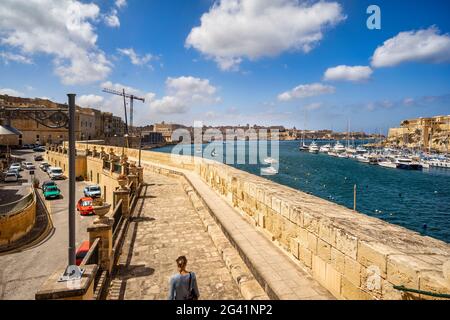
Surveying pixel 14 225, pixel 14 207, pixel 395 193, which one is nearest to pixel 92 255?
pixel 14 225

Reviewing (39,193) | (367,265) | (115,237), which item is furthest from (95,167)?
(367,265)

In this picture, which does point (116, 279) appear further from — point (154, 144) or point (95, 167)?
point (154, 144)

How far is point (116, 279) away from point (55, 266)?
1066 centimetres

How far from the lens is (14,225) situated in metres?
16.2

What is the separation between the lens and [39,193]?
27000mm

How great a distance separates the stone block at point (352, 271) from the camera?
3.11 m

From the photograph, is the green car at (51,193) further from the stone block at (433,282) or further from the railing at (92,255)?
the stone block at (433,282)

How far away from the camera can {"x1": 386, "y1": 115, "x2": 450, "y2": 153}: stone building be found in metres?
83.1

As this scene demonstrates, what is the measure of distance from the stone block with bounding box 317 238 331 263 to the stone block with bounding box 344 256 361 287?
14.5 inches

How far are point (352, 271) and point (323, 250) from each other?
59 cm

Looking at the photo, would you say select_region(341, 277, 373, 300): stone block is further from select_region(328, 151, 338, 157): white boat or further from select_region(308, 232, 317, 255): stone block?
select_region(328, 151, 338, 157): white boat

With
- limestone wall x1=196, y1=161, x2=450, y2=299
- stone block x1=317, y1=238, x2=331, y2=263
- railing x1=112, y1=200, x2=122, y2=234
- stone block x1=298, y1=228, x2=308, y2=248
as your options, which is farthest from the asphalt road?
stone block x1=317, y1=238, x2=331, y2=263

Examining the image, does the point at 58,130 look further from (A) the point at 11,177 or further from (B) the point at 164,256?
→ (B) the point at 164,256

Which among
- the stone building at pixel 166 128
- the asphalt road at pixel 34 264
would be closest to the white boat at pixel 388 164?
the asphalt road at pixel 34 264
